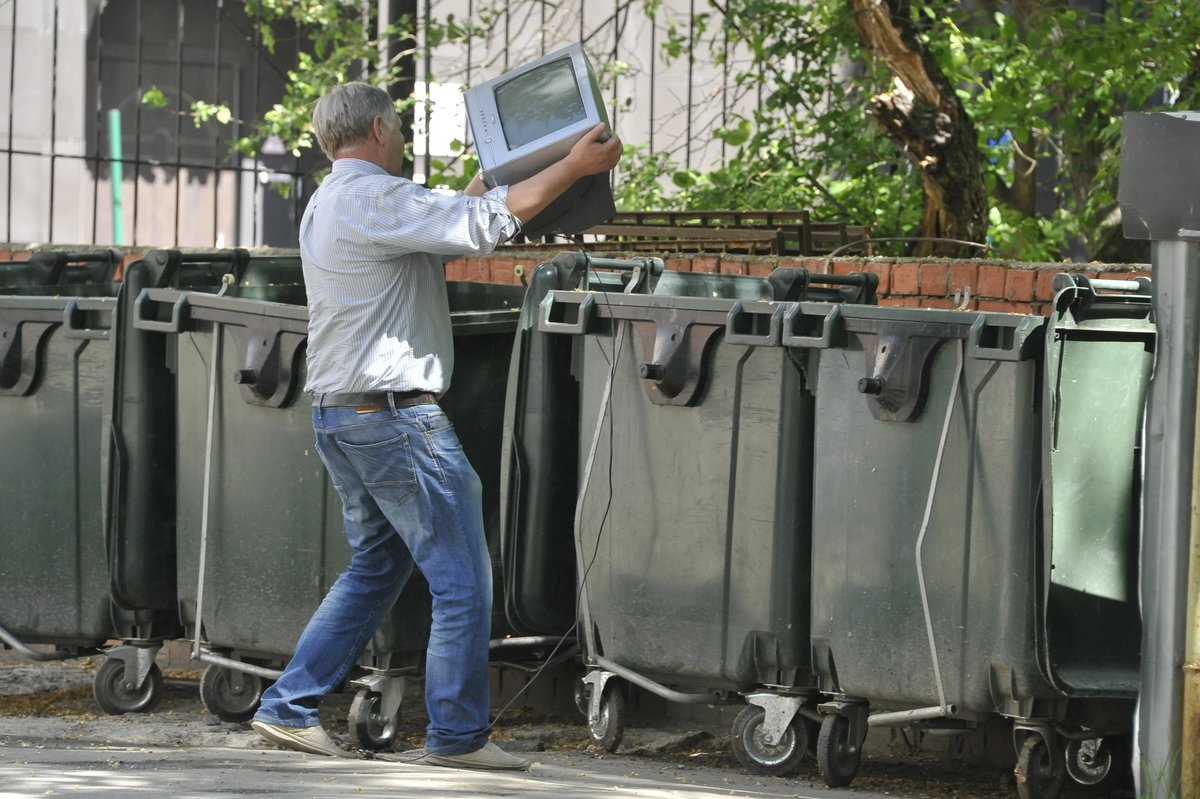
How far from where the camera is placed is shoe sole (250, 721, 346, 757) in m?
3.95

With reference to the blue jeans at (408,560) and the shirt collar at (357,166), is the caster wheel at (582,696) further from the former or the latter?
the shirt collar at (357,166)

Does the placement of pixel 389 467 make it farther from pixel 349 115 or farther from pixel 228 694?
pixel 228 694

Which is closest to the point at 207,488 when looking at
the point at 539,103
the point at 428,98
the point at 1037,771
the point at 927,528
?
the point at 539,103

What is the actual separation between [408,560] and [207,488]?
0.83 metres

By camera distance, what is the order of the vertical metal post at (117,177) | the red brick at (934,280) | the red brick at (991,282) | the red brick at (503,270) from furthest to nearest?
the vertical metal post at (117,177) → the red brick at (503,270) → the red brick at (934,280) → the red brick at (991,282)

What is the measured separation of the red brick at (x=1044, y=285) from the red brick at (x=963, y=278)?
0.26 m

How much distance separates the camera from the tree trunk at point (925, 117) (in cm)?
703

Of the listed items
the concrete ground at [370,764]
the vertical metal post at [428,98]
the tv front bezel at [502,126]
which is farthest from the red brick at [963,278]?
the vertical metal post at [428,98]

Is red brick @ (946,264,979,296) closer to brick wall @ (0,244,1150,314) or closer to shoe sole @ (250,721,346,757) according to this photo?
brick wall @ (0,244,1150,314)

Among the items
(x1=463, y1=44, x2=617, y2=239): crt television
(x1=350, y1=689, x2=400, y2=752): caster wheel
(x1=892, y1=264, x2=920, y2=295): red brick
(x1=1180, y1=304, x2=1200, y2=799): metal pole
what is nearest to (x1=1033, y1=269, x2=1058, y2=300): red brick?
(x1=892, y1=264, x2=920, y2=295): red brick

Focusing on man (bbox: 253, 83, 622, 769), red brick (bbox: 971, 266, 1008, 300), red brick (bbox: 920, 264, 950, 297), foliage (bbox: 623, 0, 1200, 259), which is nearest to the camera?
man (bbox: 253, 83, 622, 769)

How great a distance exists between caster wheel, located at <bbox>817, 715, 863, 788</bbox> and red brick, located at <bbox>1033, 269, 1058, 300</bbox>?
187cm

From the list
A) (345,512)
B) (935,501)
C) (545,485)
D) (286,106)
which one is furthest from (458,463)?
(286,106)

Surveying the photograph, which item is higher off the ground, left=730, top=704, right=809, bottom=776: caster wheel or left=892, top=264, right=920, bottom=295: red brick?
left=892, top=264, right=920, bottom=295: red brick
